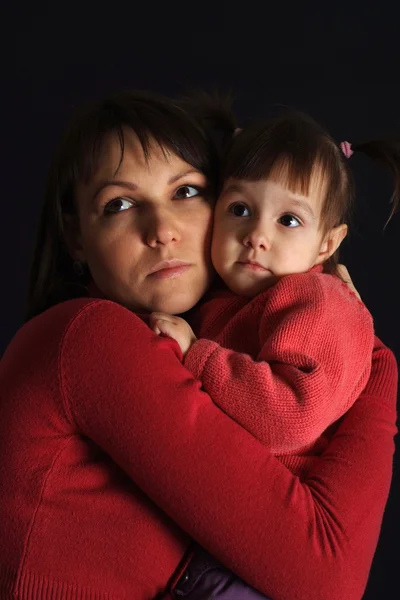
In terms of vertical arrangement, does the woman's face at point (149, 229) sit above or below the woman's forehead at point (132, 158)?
below

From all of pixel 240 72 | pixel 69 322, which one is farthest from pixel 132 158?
pixel 240 72

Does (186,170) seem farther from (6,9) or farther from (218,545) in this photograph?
(6,9)

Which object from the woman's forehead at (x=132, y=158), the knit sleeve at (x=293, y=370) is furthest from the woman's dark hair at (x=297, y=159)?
the knit sleeve at (x=293, y=370)

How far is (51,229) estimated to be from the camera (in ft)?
5.19

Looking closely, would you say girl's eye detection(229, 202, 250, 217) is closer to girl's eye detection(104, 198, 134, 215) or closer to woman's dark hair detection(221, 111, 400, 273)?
woman's dark hair detection(221, 111, 400, 273)

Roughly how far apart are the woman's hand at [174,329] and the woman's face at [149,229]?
11cm

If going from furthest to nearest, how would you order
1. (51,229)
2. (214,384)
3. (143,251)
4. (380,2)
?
(380,2)
(51,229)
(143,251)
(214,384)

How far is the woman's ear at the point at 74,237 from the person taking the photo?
5.13 feet

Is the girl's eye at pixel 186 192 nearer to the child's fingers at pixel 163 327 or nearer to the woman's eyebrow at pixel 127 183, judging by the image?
the woman's eyebrow at pixel 127 183

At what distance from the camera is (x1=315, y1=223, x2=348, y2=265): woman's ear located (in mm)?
1535

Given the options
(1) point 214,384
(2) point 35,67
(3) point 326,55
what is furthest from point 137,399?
(2) point 35,67

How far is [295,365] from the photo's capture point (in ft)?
3.99

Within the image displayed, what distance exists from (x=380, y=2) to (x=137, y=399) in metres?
1.82

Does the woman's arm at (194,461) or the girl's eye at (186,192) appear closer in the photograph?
the woman's arm at (194,461)
